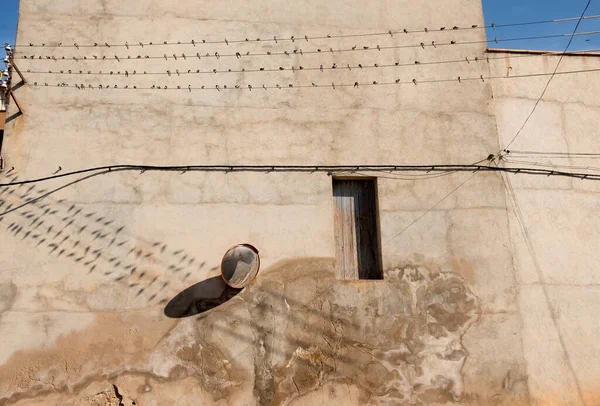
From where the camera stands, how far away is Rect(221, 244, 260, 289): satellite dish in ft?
19.2

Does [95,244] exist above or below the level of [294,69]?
below

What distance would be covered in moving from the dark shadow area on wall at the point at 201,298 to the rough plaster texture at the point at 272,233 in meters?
0.10

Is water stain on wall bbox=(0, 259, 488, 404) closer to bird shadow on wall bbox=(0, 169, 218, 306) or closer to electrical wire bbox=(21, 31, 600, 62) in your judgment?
bird shadow on wall bbox=(0, 169, 218, 306)

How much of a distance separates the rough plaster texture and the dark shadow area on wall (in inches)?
3.9

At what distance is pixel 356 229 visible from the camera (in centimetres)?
680

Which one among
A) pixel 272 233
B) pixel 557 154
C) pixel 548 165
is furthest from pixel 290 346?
pixel 557 154

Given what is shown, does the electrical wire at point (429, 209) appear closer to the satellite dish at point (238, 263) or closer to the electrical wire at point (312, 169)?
the electrical wire at point (312, 169)

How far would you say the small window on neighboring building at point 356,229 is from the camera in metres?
6.65

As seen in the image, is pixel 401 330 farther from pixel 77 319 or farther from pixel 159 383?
pixel 77 319

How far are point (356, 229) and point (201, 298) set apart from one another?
2.44 metres

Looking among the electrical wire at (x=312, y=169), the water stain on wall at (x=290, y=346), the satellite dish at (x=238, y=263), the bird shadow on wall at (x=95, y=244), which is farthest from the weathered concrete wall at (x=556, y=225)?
the bird shadow on wall at (x=95, y=244)

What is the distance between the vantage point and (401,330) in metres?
6.29

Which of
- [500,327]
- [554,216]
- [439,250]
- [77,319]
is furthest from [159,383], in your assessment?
[554,216]

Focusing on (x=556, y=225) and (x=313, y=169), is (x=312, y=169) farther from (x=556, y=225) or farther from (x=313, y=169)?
(x=556, y=225)
